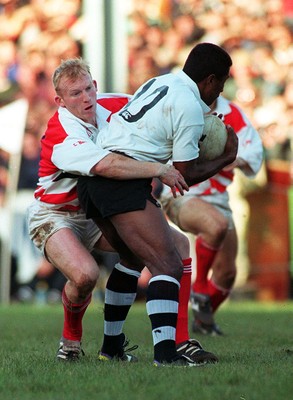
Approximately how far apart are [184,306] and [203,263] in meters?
3.01

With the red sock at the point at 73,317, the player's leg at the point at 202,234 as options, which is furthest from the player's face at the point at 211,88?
the player's leg at the point at 202,234

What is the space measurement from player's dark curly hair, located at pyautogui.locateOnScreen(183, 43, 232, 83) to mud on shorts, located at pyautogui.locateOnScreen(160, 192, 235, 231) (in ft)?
11.6

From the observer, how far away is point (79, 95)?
696 centimetres

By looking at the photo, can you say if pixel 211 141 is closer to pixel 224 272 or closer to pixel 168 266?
pixel 168 266

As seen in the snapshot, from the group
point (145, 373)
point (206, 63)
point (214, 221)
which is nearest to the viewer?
point (145, 373)

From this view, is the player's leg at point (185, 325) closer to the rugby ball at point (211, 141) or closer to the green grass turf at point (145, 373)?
the green grass turf at point (145, 373)

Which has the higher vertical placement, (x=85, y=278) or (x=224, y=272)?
(x=85, y=278)

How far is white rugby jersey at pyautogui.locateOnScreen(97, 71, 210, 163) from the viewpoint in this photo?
20.7 feet

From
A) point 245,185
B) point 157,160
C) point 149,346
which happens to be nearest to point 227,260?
point 149,346

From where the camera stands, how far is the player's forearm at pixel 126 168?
6379 millimetres

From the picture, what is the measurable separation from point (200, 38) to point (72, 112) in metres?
10.6

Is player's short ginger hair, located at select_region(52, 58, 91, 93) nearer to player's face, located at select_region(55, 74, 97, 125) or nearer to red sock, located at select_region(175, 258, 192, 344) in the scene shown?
player's face, located at select_region(55, 74, 97, 125)

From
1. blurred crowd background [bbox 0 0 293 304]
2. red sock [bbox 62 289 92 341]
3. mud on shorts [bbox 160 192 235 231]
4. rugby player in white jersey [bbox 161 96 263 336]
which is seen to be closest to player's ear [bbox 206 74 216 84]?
red sock [bbox 62 289 92 341]

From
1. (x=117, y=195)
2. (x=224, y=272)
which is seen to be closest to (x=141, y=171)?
(x=117, y=195)
